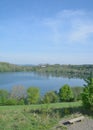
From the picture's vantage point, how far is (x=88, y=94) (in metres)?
15.4

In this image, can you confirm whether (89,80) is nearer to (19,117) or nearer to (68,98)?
(19,117)

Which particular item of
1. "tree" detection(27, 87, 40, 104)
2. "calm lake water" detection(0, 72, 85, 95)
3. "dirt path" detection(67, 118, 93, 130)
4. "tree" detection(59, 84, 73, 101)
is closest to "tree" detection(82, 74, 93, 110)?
"dirt path" detection(67, 118, 93, 130)

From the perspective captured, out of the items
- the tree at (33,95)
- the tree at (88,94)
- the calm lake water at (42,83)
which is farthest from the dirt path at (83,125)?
the calm lake water at (42,83)

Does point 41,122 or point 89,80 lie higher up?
point 89,80

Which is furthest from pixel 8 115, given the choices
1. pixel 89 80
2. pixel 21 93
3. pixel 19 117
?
pixel 21 93

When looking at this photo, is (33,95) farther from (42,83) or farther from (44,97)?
(42,83)

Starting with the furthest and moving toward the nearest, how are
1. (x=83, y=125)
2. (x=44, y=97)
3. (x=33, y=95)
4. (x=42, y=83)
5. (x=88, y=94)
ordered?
(x=42, y=83) → (x=44, y=97) → (x=33, y=95) → (x=88, y=94) → (x=83, y=125)

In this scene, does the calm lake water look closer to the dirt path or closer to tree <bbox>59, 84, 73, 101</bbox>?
tree <bbox>59, 84, 73, 101</bbox>

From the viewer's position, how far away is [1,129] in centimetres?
1298

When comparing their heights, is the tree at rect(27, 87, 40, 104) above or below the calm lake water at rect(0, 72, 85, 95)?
above

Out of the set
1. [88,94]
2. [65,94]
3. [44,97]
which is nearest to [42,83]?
[44,97]

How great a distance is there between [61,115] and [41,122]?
6.17 ft

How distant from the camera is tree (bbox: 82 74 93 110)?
602 inches

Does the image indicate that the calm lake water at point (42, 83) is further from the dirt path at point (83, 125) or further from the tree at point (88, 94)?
the dirt path at point (83, 125)
